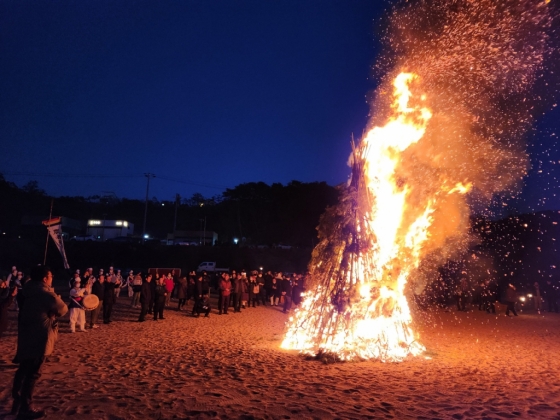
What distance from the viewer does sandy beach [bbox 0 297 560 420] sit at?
19.2 feet

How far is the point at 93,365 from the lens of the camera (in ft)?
26.9

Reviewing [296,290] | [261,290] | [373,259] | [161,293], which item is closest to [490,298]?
[296,290]

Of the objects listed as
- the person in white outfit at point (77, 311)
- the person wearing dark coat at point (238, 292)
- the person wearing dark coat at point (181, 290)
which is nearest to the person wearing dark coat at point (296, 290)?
the person wearing dark coat at point (238, 292)

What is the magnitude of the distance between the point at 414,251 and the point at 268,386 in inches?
227

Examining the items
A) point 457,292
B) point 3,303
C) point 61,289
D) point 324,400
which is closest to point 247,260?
point 61,289

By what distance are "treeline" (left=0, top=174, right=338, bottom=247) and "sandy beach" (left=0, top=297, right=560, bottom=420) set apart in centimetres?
3434

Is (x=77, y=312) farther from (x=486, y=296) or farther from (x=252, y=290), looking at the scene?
(x=486, y=296)

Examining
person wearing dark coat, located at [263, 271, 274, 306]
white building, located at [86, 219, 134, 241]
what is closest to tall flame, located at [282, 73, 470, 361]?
person wearing dark coat, located at [263, 271, 274, 306]

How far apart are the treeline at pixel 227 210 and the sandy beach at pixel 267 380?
113 ft

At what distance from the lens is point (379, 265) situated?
1056cm

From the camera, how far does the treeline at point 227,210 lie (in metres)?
55.3

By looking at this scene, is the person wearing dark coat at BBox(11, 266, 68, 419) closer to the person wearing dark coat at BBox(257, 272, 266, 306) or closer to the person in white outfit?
the person in white outfit

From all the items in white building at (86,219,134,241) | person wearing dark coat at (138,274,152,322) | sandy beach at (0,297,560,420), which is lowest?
sandy beach at (0,297,560,420)

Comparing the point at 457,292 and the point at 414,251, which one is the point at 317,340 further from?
the point at 457,292
